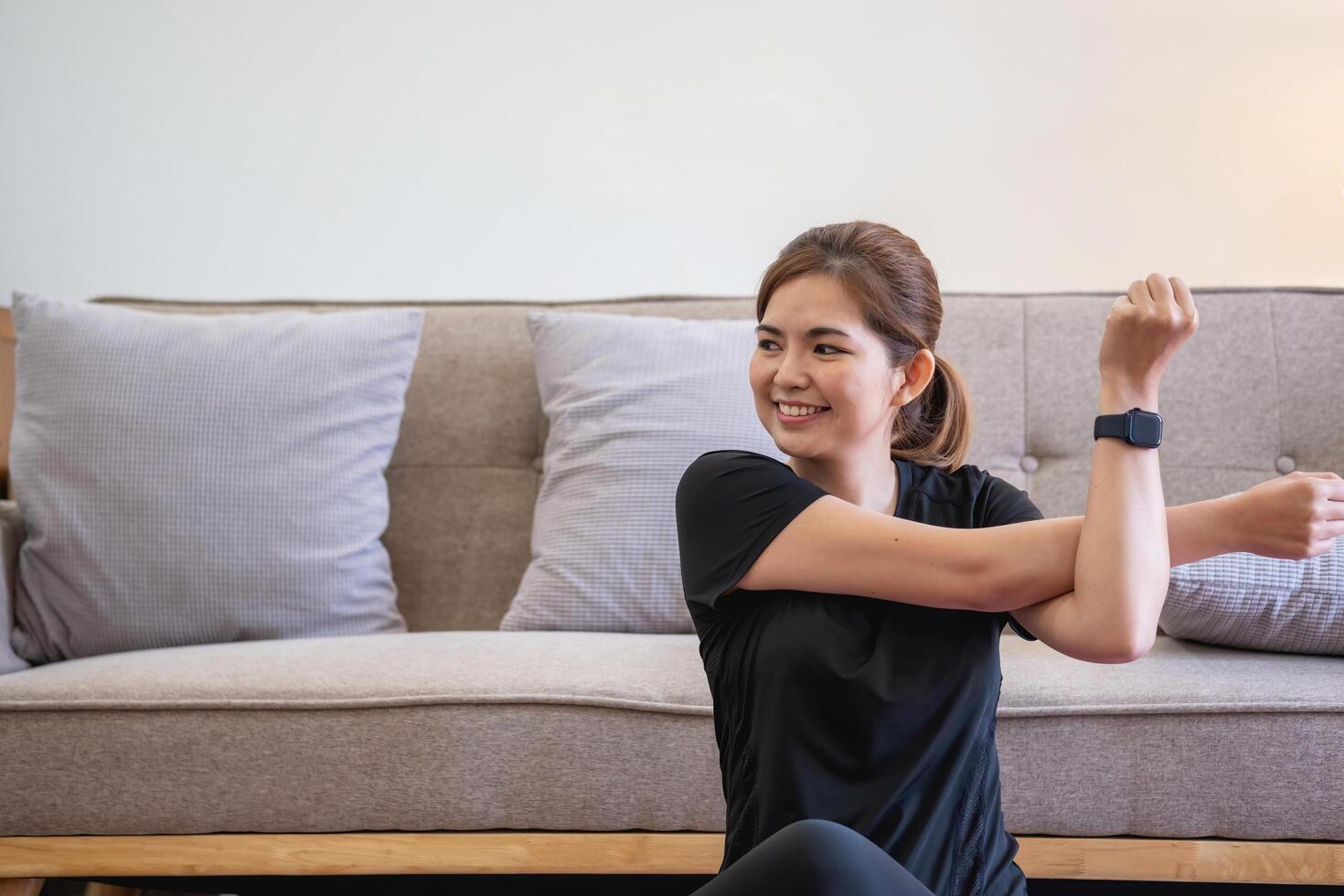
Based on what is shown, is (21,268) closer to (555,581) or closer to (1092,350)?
(555,581)

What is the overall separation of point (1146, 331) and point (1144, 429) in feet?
0.27

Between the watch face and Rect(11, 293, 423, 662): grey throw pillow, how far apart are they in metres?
1.27

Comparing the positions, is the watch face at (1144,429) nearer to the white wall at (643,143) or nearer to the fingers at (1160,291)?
the fingers at (1160,291)

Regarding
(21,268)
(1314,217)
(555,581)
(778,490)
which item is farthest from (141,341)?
(1314,217)

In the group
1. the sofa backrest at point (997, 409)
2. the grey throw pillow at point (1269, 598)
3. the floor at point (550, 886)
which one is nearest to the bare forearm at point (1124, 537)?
the grey throw pillow at point (1269, 598)

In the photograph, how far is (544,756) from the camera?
1403 millimetres

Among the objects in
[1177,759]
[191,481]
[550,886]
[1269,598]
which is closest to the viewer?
[1177,759]

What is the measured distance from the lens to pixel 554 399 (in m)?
1.98

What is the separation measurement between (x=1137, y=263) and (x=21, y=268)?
8.09 feet

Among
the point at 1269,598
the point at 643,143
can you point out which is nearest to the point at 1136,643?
the point at 1269,598

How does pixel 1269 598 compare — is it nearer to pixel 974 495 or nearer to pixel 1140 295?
pixel 974 495

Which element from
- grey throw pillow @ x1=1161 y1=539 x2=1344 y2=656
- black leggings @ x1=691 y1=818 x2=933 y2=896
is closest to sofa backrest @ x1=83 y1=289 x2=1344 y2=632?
grey throw pillow @ x1=1161 y1=539 x2=1344 y2=656

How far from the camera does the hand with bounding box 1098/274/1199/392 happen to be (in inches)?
37.8

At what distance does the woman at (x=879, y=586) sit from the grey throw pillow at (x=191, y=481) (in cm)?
91
